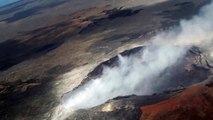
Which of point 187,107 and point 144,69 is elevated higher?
point 187,107

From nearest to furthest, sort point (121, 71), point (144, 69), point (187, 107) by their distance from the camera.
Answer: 1. point (187, 107)
2. point (144, 69)
3. point (121, 71)

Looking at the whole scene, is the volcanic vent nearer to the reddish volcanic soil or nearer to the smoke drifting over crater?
the smoke drifting over crater

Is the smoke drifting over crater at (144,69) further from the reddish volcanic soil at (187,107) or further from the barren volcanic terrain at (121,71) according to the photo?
the reddish volcanic soil at (187,107)

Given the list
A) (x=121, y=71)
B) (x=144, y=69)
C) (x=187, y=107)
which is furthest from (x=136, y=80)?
(x=187, y=107)

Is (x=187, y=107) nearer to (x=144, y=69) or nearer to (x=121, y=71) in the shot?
(x=144, y=69)

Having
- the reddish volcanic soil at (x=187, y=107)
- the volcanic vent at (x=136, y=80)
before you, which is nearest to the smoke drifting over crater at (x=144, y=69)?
the volcanic vent at (x=136, y=80)

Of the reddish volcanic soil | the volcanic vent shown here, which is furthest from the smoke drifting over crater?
the reddish volcanic soil
